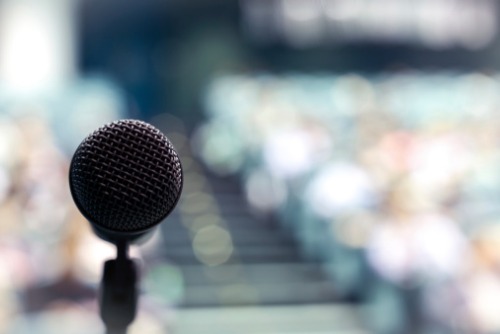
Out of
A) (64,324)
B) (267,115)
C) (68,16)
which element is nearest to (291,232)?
(267,115)

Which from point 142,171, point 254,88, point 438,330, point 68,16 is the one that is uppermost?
point 68,16

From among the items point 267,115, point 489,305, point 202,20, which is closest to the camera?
point 489,305

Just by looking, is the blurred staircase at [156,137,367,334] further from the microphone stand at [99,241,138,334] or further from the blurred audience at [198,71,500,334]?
the microphone stand at [99,241,138,334]

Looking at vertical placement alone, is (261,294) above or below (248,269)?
below

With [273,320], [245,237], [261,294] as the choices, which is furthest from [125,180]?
[245,237]

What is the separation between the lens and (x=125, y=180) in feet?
3.32

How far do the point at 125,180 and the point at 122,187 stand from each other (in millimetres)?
10

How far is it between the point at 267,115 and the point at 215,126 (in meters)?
1.53

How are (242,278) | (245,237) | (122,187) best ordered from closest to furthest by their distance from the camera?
1. (122,187)
2. (242,278)
3. (245,237)

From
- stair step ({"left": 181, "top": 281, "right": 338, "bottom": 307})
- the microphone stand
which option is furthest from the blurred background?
the microphone stand

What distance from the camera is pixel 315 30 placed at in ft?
41.2

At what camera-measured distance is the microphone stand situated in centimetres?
107

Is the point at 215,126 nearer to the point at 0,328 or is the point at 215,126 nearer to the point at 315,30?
the point at 315,30

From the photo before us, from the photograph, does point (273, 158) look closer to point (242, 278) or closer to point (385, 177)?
point (385, 177)
